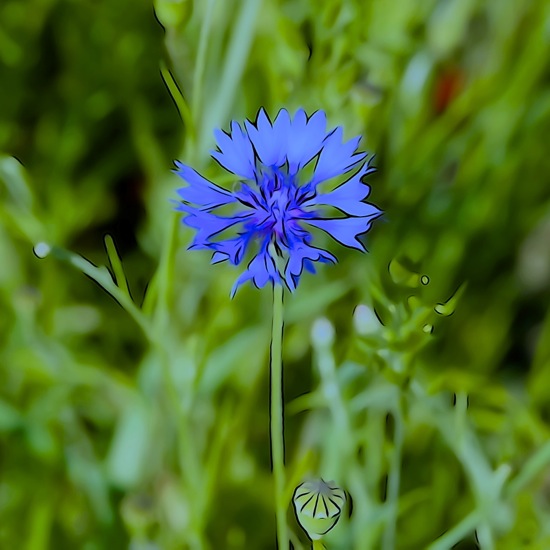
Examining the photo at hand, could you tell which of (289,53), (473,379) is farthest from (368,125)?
(473,379)

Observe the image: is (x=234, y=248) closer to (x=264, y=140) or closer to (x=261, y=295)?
(x=264, y=140)

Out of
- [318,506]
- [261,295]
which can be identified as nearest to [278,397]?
[318,506]

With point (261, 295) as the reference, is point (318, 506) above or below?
below

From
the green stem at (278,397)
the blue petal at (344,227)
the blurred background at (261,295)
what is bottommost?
the green stem at (278,397)

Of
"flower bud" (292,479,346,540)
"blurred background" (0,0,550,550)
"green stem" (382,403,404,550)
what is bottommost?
"flower bud" (292,479,346,540)

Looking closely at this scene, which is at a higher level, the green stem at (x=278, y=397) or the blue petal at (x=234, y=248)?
the blue petal at (x=234, y=248)

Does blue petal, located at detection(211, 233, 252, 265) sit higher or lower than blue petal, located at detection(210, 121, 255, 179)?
lower

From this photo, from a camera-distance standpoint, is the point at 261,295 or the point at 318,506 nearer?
the point at 318,506

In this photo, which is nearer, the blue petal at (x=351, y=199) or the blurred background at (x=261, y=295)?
the blue petal at (x=351, y=199)
